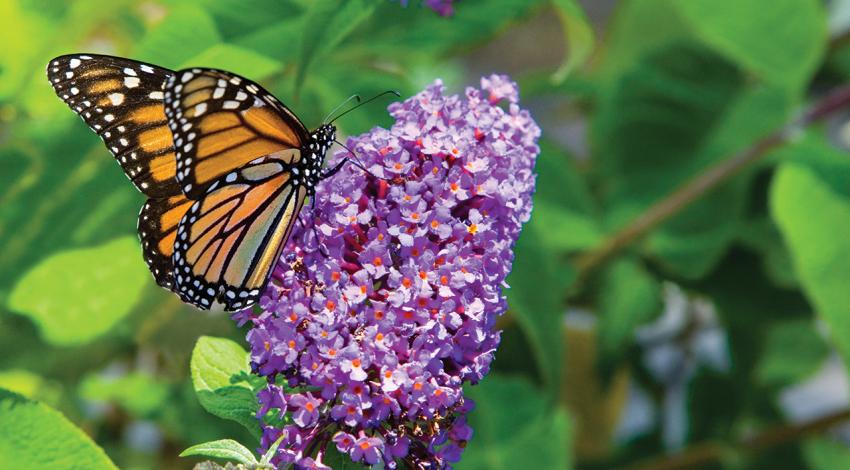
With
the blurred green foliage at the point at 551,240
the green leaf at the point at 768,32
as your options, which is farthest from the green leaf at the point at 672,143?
the green leaf at the point at 768,32

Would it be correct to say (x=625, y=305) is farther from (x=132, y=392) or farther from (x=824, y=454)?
(x=132, y=392)

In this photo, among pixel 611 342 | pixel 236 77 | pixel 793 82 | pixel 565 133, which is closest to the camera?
pixel 236 77

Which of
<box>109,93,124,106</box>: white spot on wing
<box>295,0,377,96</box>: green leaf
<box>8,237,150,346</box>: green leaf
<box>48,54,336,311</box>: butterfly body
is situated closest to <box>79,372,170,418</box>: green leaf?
<box>8,237,150,346</box>: green leaf

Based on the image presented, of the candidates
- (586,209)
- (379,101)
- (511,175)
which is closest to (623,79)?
(586,209)

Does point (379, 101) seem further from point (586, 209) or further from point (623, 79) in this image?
point (623, 79)

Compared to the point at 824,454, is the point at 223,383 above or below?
below

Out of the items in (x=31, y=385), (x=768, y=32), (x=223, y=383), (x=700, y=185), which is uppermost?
(x=768, y=32)

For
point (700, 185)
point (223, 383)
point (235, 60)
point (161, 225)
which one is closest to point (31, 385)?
point (161, 225)
